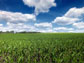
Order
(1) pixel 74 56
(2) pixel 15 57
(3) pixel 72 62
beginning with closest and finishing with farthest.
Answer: (3) pixel 72 62
(1) pixel 74 56
(2) pixel 15 57

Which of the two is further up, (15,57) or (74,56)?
(74,56)

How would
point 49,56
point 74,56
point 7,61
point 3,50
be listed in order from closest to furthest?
point 74,56 < point 49,56 < point 7,61 < point 3,50

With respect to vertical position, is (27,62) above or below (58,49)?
below

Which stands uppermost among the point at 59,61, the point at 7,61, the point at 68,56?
the point at 68,56

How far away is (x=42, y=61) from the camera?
12.4 feet

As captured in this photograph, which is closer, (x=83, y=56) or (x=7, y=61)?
(x=83, y=56)

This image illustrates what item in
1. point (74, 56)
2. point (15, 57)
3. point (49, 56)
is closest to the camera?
point (74, 56)

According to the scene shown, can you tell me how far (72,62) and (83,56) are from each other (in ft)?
2.61

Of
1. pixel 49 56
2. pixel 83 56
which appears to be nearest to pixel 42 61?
pixel 49 56

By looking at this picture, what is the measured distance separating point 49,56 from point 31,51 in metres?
1.20

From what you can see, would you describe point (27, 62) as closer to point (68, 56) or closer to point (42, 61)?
point (42, 61)

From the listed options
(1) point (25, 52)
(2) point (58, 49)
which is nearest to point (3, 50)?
(1) point (25, 52)

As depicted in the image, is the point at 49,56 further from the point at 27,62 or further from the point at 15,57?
the point at 15,57

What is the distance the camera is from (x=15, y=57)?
14.9ft
